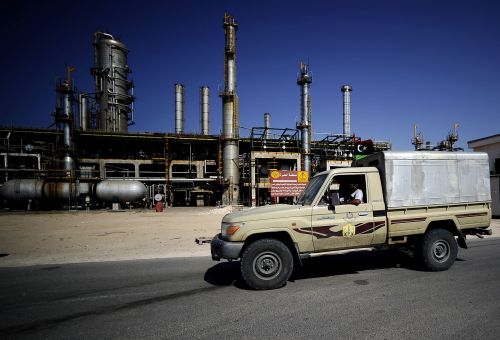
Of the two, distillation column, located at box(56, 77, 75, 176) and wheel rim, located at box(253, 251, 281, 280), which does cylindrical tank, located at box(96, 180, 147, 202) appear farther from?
wheel rim, located at box(253, 251, 281, 280)

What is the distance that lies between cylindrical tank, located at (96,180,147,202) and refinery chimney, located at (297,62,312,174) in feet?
73.9

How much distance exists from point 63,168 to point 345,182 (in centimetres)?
3611

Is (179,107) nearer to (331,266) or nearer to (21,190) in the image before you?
(21,190)

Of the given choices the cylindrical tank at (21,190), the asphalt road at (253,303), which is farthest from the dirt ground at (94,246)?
the cylindrical tank at (21,190)

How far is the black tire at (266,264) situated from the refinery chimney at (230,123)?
2930cm

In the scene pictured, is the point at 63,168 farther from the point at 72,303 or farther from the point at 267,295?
the point at 267,295

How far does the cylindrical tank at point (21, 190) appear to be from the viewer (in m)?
29.8

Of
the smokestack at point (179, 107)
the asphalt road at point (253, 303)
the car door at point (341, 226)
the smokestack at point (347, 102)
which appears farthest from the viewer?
the smokestack at point (347, 102)

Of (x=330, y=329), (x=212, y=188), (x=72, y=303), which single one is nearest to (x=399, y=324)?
(x=330, y=329)

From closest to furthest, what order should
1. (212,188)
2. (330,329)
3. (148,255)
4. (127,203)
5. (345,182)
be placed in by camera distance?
1. (330,329)
2. (345,182)
3. (148,255)
4. (127,203)
5. (212,188)

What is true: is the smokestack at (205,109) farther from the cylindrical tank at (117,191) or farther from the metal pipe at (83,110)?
the cylindrical tank at (117,191)

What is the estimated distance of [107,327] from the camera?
12.2 feet

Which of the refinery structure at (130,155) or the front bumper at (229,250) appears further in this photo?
the refinery structure at (130,155)

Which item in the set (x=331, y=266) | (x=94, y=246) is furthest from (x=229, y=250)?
(x=94, y=246)
